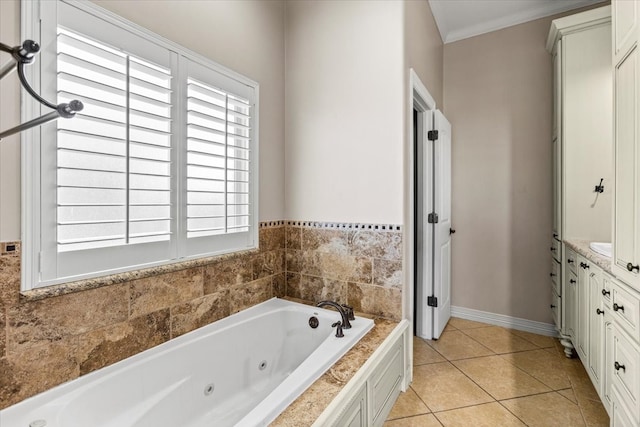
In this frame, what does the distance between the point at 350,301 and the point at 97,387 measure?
56.3 inches

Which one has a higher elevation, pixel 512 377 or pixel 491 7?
pixel 491 7

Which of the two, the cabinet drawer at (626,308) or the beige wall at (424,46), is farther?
the beige wall at (424,46)

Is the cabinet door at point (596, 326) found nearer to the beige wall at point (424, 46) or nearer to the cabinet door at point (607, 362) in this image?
the cabinet door at point (607, 362)

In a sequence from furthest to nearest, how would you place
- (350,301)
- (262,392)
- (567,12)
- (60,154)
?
(567,12), (350,301), (262,392), (60,154)

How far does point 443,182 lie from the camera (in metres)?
2.90

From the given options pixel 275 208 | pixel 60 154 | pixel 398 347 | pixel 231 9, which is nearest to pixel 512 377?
pixel 398 347

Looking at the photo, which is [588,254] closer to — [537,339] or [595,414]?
[595,414]

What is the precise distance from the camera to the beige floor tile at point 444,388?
2.00 m

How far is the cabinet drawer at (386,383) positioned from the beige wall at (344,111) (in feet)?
2.64

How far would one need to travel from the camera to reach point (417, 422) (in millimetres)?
1821

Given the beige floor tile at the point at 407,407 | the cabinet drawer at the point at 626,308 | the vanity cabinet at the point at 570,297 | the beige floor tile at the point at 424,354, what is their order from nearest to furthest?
the cabinet drawer at the point at 626,308 → the beige floor tile at the point at 407,407 → the vanity cabinet at the point at 570,297 → the beige floor tile at the point at 424,354

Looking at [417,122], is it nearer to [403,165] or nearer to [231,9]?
[403,165]

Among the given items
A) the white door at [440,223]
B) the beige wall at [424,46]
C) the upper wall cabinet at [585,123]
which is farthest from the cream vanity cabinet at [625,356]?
the beige wall at [424,46]

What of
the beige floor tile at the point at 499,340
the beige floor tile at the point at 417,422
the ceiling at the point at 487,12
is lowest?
the beige floor tile at the point at 417,422
